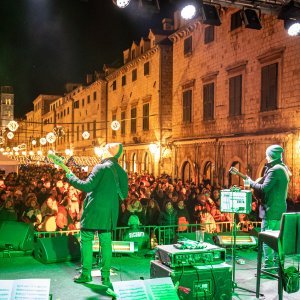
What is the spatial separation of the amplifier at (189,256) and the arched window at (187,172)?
18.7m

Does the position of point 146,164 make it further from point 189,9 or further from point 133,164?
point 189,9

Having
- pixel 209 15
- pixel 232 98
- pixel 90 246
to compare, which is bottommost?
pixel 90 246

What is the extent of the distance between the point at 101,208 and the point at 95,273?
59.2 inches

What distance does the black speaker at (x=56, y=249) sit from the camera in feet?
27.5

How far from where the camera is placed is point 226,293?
5.88 m

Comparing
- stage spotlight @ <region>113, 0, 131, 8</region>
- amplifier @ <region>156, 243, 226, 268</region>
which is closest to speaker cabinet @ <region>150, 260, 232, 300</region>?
amplifier @ <region>156, 243, 226, 268</region>

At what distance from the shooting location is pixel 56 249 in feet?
27.8

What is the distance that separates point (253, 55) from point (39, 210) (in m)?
12.4

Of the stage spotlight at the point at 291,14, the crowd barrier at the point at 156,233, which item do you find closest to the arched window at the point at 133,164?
the crowd barrier at the point at 156,233

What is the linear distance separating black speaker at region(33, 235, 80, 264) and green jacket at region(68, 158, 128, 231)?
85.8 inches

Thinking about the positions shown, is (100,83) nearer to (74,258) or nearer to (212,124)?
(212,124)

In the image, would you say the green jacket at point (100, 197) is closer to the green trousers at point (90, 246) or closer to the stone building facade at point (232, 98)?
the green trousers at point (90, 246)

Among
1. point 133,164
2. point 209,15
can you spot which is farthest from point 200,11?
point 133,164

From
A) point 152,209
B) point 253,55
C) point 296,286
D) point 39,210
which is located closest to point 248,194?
point 296,286
